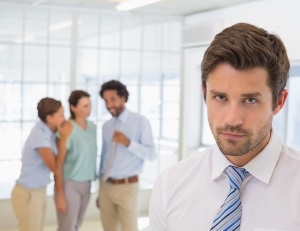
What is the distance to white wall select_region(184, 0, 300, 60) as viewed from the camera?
4578 millimetres

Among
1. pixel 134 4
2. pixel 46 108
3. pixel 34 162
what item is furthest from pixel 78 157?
pixel 134 4

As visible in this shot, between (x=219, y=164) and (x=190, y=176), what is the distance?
0.35ft

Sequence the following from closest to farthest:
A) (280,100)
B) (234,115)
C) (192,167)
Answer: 1. (234,115)
2. (280,100)
3. (192,167)

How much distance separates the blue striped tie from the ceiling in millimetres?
4119

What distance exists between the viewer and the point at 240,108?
1.23m

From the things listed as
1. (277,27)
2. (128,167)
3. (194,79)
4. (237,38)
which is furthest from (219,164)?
(194,79)

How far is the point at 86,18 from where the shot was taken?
19.3 ft

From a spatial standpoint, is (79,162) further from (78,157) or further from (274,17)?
(274,17)

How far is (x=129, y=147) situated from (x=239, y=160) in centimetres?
275

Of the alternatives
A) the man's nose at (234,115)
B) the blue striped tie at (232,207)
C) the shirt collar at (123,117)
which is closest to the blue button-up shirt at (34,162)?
the shirt collar at (123,117)

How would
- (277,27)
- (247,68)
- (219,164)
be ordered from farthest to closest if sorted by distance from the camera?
(277,27)
(219,164)
(247,68)

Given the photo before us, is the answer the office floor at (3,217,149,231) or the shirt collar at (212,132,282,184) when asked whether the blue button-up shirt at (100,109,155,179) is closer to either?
the office floor at (3,217,149,231)

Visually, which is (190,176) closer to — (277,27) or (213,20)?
(277,27)

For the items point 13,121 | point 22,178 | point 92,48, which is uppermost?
point 92,48
